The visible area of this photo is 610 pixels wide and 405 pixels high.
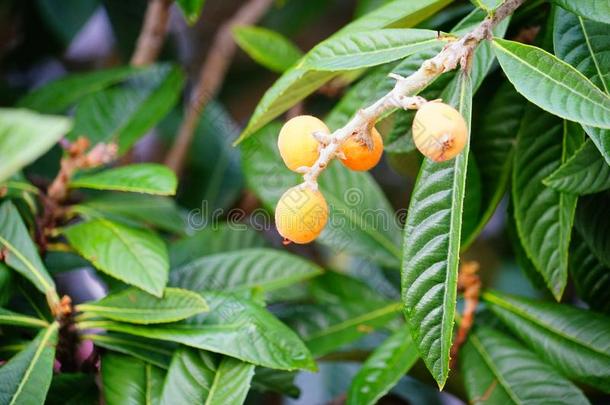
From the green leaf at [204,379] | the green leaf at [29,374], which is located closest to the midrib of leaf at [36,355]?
the green leaf at [29,374]

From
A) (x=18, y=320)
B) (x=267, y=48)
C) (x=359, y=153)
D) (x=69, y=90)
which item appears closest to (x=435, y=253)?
(x=359, y=153)

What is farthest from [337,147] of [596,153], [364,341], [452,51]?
[364,341]

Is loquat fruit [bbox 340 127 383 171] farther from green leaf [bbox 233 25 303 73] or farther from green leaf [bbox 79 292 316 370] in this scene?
green leaf [bbox 233 25 303 73]

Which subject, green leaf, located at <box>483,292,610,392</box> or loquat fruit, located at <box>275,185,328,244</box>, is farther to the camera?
green leaf, located at <box>483,292,610,392</box>

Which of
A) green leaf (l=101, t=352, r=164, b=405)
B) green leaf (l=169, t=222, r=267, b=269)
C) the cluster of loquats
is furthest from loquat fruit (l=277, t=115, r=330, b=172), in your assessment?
green leaf (l=169, t=222, r=267, b=269)

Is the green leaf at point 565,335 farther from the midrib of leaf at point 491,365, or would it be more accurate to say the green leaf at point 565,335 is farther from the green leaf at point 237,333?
the green leaf at point 237,333

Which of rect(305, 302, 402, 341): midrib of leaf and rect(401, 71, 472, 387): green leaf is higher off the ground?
rect(401, 71, 472, 387): green leaf
